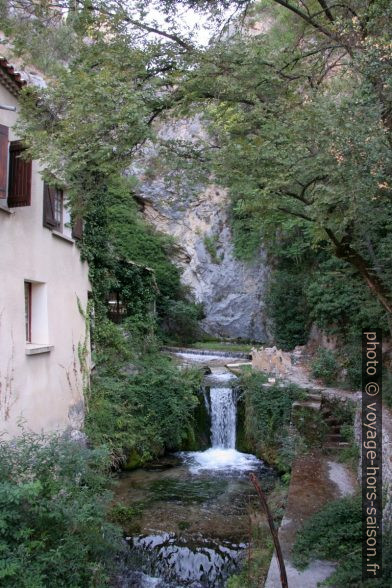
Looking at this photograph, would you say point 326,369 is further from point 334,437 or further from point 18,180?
point 18,180

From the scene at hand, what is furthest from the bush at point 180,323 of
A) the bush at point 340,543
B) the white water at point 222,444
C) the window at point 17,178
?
the bush at point 340,543

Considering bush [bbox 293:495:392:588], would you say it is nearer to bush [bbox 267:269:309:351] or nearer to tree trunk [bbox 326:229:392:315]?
tree trunk [bbox 326:229:392:315]

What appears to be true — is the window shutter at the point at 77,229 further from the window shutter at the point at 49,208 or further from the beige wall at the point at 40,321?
the window shutter at the point at 49,208

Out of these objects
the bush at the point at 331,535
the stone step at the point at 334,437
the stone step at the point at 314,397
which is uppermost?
the stone step at the point at 314,397

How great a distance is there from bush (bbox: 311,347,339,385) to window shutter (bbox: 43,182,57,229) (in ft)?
27.6

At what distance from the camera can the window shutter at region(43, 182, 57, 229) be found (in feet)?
33.2

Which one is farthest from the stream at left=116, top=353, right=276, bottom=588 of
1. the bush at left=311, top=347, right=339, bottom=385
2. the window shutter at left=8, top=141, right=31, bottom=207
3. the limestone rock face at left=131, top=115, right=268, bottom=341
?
the limestone rock face at left=131, top=115, right=268, bottom=341

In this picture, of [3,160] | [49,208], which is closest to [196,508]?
[49,208]

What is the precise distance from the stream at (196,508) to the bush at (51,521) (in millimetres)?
1382

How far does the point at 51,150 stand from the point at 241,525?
281 inches

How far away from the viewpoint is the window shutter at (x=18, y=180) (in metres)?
8.58

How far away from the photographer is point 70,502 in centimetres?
632

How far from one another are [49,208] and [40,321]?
92.9 inches

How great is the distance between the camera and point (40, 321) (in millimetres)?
10000
